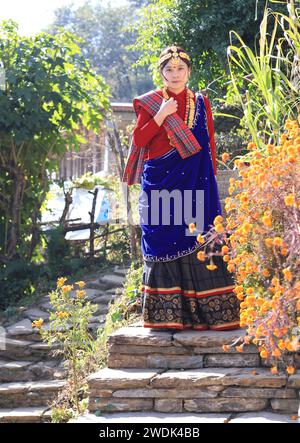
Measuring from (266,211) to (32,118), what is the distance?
4.61 m

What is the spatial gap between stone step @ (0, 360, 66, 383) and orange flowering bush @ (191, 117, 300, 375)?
2594 millimetres

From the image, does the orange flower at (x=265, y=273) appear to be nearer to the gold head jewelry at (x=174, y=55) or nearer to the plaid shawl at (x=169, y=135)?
the plaid shawl at (x=169, y=135)

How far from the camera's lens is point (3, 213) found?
8625 mm

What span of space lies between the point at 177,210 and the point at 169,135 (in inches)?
17.4

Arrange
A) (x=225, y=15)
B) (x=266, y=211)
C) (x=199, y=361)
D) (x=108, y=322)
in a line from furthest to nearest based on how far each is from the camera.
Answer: (x=225, y=15) → (x=108, y=322) → (x=199, y=361) → (x=266, y=211)

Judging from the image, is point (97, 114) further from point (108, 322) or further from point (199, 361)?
point (199, 361)

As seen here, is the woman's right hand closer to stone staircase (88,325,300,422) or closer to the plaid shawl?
the plaid shawl

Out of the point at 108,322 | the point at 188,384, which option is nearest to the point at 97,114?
the point at 108,322

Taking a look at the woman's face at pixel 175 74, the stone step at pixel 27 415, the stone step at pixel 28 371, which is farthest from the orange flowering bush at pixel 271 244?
the stone step at pixel 28 371

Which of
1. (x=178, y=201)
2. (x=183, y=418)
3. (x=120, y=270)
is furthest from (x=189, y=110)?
(x=120, y=270)

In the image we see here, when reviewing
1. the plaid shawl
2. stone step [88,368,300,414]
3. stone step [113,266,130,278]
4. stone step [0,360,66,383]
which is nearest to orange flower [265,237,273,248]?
stone step [88,368,300,414]

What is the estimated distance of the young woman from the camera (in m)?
4.97

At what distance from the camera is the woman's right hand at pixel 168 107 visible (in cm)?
498

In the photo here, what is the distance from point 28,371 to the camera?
21.2 ft
